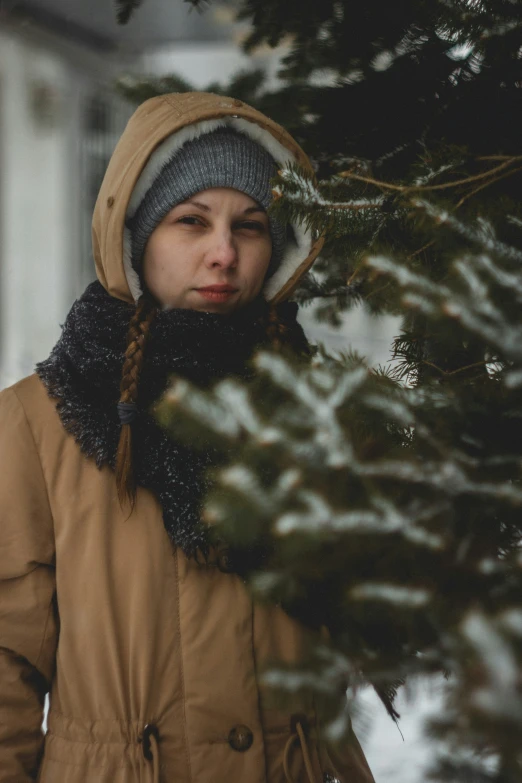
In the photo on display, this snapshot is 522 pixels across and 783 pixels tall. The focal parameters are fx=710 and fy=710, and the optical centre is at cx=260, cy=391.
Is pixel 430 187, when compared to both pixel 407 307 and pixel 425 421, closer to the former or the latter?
pixel 407 307

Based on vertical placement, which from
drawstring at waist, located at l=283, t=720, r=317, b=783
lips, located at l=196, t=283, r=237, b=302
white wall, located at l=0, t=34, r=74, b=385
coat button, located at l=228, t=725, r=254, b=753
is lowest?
drawstring at waist, located at l=283, t=720, r=317, b=783

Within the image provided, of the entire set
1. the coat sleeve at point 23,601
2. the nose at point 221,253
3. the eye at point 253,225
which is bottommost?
the coat sleeve at point 23,601

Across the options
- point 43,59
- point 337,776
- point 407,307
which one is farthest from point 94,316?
point 43,59

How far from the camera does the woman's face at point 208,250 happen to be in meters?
1.60

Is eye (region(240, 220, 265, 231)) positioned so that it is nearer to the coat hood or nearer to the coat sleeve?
the coat hood

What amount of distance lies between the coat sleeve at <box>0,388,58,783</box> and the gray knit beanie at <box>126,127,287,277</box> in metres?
0.57

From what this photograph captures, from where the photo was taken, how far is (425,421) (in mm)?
825

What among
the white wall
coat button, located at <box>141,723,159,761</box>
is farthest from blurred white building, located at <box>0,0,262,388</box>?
coat button, located at <box>141,723,159,761</box>

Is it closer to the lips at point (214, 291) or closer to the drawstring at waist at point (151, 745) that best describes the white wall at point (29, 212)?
the lips at point (214, 291)

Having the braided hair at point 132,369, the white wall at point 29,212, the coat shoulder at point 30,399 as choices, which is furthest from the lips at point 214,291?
the white wall at point 29,212

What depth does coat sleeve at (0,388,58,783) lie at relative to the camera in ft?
4.79

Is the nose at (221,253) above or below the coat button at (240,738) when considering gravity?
above

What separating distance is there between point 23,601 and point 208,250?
0.85m

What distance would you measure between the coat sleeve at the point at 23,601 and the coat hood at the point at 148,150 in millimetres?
431
